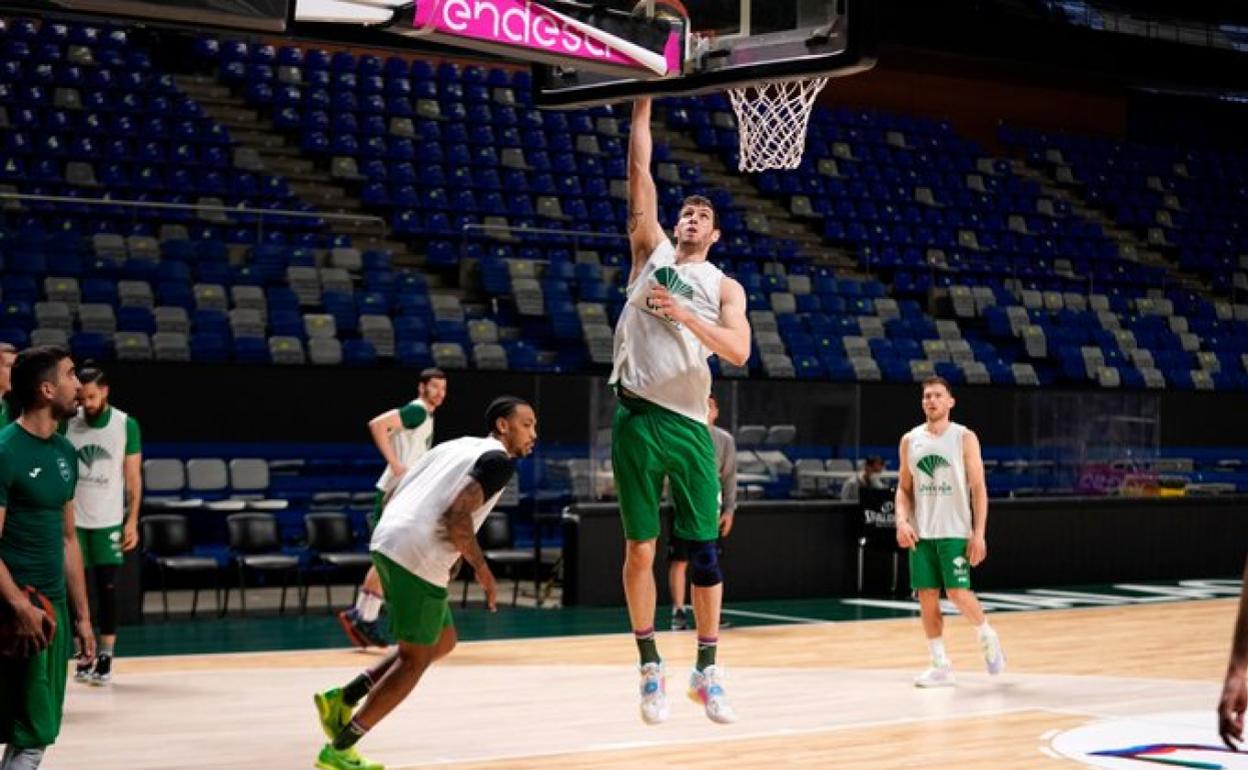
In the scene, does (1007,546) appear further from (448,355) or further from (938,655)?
(938,655)

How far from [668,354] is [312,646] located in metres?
6.22

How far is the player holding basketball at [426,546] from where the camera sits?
790cm

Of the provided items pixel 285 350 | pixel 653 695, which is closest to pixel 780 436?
pixel 285 350

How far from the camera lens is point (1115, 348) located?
80.2ft

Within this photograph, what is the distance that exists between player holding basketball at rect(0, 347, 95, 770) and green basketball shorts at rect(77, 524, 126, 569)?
471 cm

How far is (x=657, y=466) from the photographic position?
→ 7715 mm

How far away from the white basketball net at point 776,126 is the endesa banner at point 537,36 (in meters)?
1.48

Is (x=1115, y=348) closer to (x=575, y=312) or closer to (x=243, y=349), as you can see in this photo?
(x=575, y=312)

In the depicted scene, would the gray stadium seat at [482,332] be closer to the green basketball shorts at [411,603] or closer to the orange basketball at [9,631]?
the green basketball shorts at [411,603]

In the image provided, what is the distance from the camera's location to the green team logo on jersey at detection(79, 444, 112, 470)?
11242mm

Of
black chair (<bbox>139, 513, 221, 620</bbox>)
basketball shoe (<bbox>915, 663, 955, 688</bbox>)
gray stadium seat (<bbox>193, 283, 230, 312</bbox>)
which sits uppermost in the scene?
gray stadium seat (<bbox>193, 283, 230, 312</bbox>)

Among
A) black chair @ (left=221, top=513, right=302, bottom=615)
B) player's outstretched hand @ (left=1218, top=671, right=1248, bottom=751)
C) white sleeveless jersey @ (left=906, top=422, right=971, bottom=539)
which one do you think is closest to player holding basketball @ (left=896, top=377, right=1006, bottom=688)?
white sleeveless jersey @ (left=906, top=422, right=971, bottom=539)

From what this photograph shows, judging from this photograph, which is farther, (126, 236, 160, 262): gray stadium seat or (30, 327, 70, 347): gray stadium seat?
(126, 236, 160, 262): gray stadium seat

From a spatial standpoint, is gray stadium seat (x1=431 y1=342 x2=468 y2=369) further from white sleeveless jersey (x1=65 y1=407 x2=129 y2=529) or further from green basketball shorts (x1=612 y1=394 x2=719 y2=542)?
green basketball shorts (x1=612 y1=394 x2=719 y2=542)
